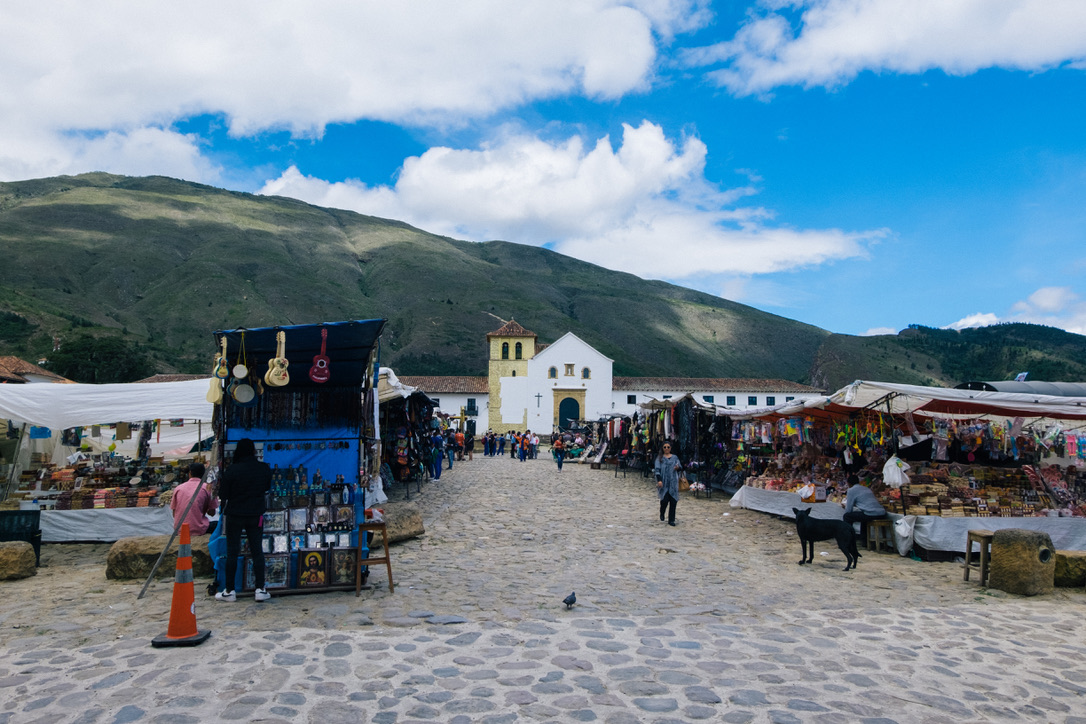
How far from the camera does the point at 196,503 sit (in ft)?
22.0

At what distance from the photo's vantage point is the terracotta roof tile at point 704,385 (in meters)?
50.8

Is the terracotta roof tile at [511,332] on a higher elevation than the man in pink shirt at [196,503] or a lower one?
higher

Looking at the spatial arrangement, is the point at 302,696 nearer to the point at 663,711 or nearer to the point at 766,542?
the point at 663,711


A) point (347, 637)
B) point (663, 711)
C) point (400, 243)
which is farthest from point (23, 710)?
point (400, 243)

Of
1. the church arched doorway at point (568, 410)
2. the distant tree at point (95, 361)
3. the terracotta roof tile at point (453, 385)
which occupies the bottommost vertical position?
the church arched doorway at point (568, 410)

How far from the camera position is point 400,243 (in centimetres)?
12119

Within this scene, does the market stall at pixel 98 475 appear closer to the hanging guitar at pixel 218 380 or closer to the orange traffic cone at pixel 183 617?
the hanging guitar at pixel 218 380

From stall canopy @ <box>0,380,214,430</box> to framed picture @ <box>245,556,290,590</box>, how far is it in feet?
12.1

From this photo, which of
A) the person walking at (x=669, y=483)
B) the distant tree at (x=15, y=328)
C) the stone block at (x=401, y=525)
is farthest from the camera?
the distant tree at (x=15, y=328)

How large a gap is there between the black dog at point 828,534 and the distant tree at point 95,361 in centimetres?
4983

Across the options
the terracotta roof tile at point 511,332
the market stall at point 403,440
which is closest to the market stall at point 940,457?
the market stall at point 403,440

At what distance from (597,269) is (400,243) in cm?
5447

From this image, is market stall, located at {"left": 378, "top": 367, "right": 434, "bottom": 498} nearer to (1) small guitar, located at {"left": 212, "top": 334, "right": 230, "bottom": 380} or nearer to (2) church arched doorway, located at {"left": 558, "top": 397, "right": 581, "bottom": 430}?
(1) small guitar, located at {"left": 212, "top": 334, "right": 230, "bottom": 380}

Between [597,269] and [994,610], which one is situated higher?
[597,269]
